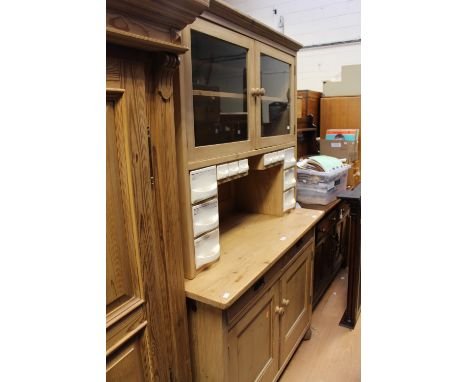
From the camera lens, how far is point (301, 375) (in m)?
1.87

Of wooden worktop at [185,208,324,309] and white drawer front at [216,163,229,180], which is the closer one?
wooden worktop at [185,208,324,309]

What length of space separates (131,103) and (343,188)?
2156 mm

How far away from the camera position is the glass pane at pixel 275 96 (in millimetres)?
1677

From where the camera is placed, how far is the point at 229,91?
4.73ft

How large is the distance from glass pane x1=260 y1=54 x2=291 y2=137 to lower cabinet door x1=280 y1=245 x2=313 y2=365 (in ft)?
2.35

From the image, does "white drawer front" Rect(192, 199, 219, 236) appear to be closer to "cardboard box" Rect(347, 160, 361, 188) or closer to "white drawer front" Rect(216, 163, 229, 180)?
"white drawer front" Rect(216, 163, 229, 180)

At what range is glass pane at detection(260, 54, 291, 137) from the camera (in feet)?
5.50

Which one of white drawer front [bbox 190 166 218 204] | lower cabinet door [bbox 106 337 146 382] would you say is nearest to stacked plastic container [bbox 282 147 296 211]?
white drawer front [bbox 190 166 218 204]

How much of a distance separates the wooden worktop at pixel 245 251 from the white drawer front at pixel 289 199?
0.14ft

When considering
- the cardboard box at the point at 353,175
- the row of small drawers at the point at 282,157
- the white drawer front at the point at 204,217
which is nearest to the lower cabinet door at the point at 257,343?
the white drawer front at the point at 204,217

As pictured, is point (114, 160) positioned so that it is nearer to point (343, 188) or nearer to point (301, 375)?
point (301, 375)

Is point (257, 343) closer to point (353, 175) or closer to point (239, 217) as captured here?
point (239, 217)

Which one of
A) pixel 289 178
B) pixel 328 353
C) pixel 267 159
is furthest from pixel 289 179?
pixel 328 353
